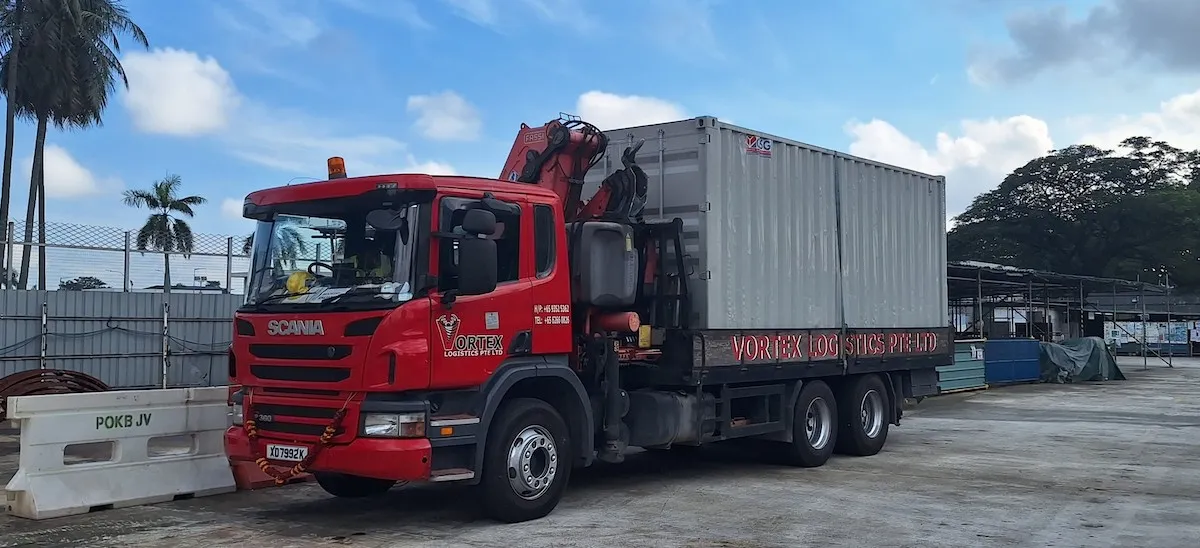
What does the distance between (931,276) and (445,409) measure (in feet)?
28.5

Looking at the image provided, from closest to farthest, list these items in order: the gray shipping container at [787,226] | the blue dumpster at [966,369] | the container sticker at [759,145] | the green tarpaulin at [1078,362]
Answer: the gray shipping container at [787,226] < the container sticker at [759,145] < the blue dumpster at [966,369] < the green tarpaulin at [1078,362]

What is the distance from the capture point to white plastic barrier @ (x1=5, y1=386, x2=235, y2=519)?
841 cm

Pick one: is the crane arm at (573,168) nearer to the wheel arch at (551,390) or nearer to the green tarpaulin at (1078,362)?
the wheel arch at (551,390)

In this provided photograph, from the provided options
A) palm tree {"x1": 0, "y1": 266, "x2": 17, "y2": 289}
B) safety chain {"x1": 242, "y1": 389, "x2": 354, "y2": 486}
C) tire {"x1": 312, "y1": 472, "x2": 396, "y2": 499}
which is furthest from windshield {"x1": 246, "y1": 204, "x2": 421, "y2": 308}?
palm tree {"x1": 0, "y1": 266, "x2": 17, "y2": 289}

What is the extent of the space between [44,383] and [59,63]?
20.1 meters

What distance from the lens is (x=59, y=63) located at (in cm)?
3080

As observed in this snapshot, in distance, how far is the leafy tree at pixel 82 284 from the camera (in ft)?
51.2

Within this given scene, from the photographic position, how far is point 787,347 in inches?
436

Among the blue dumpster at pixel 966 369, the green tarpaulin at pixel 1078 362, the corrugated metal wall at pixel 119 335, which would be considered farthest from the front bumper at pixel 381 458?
the green tarpaulin at pixel 1078 362

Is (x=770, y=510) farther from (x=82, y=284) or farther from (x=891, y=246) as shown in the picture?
(x=82, y=284)

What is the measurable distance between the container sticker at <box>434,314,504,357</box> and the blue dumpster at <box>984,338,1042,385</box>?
22.2m

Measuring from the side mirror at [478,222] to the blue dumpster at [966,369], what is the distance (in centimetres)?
1925

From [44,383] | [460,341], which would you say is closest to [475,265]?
[460,341]

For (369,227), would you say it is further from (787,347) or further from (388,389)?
(787,347)
